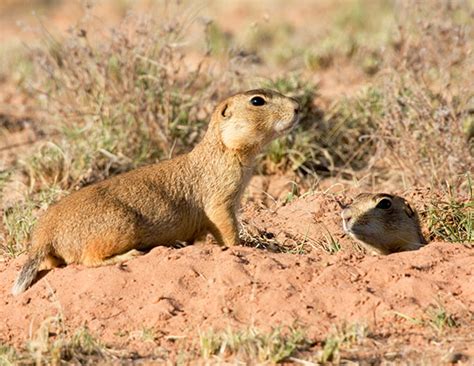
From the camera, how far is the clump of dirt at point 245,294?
490cm

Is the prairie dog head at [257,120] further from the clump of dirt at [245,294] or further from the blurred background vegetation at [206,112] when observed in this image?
the blurred background vegetation at [206,112]

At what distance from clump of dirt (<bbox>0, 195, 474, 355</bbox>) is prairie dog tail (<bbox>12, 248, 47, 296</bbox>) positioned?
2.4 inches

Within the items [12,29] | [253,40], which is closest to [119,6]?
[12,29]

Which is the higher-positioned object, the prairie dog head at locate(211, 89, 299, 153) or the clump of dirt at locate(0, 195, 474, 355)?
the prairie dog head at locate(211, 89, 299, 153)

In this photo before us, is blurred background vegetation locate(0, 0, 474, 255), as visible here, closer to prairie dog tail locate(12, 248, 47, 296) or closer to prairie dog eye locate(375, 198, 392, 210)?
prairie dog eye locate(375, 198, 392, 210)

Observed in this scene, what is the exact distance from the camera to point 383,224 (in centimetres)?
633

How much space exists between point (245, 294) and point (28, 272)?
136cm

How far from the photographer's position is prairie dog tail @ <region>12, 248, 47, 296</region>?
5.48 m

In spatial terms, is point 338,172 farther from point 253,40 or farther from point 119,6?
point 119,6

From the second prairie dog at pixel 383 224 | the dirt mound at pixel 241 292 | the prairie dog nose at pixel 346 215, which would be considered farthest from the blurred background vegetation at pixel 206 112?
the dirt mound at pixel 241 292

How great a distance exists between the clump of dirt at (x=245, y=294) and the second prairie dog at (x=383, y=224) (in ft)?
2.24

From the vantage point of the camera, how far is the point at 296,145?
8.97m

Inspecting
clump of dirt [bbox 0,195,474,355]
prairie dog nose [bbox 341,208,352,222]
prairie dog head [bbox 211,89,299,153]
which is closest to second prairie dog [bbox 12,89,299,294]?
prairie dog head [bbox 211,89,299,153]

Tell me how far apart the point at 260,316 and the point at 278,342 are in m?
0.45
